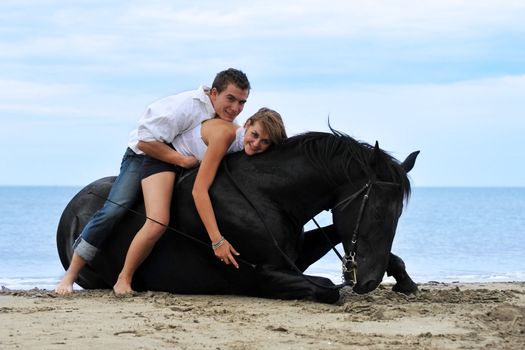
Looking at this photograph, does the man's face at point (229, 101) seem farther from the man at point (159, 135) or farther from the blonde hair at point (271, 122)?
the blonde hair at point (271, 122)

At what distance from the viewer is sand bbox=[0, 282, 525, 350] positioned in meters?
5.22

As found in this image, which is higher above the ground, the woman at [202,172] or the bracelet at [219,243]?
the woman at [202,172]

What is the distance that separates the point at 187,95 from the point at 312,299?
160cm

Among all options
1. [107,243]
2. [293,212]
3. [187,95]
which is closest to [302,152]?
[293,212]

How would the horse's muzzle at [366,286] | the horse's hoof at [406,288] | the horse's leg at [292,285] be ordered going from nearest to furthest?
the horse's muzzle at [366,286]
the horse's leg at [292,285]
the horse's hoof at [406,288]

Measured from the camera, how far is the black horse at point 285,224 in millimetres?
6609

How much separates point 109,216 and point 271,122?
1.27m

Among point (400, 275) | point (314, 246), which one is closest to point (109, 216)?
point (314, 246)

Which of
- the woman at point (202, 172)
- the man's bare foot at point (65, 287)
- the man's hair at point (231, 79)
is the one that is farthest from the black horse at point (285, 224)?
the man's hair at point (231, 79)

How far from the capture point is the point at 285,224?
6914mm

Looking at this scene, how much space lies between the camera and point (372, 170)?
6.68m

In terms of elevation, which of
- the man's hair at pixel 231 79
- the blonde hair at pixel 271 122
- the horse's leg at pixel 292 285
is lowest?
the horse's leg at pixel 292 285

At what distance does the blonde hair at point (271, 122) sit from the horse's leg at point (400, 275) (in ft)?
3.61

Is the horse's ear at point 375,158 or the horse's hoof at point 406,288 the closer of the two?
the horse's ear at point 375,158
